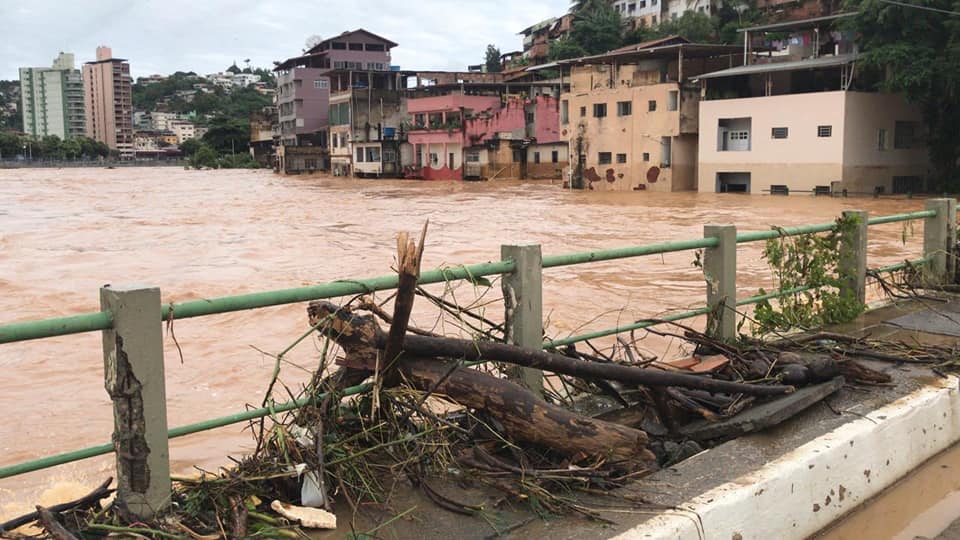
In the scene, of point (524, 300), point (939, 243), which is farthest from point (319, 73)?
point (524, 300)

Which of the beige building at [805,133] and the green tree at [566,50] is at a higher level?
the green tree at [566,50]

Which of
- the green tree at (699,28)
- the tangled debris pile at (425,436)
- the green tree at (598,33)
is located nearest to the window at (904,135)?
the green tree at (699,28)

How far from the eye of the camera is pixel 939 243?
8133 mm

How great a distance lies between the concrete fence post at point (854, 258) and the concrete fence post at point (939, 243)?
1488 millimetres

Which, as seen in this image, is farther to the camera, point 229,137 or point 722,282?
point 229,137

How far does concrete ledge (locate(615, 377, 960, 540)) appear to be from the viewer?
337cm

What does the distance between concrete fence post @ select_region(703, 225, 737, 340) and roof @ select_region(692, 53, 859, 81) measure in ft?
108

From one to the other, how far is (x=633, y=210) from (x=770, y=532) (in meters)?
29.8

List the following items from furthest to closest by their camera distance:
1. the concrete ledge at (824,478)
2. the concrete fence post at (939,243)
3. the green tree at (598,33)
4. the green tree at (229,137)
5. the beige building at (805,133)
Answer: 1. the green tree at (229,137)
2. the green tree at (598,33)
3. the beige building at (805,133)
4. the concrete fence post at (939,243)
5. the concrete ledge at (824,478)

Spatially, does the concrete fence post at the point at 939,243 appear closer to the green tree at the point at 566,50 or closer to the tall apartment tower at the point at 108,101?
the green tree at the point at 566,50

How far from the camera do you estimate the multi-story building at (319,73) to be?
267 ft

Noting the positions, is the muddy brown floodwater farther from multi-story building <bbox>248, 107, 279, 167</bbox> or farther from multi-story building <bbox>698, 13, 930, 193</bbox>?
multi-story building <bbox>248, 107, 279, 167</bbox>

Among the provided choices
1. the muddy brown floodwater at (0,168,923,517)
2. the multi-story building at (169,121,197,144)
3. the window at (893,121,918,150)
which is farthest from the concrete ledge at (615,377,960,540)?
the multi-story building at (169,121,197,144)

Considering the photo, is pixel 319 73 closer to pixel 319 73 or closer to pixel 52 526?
pixel 319 73
